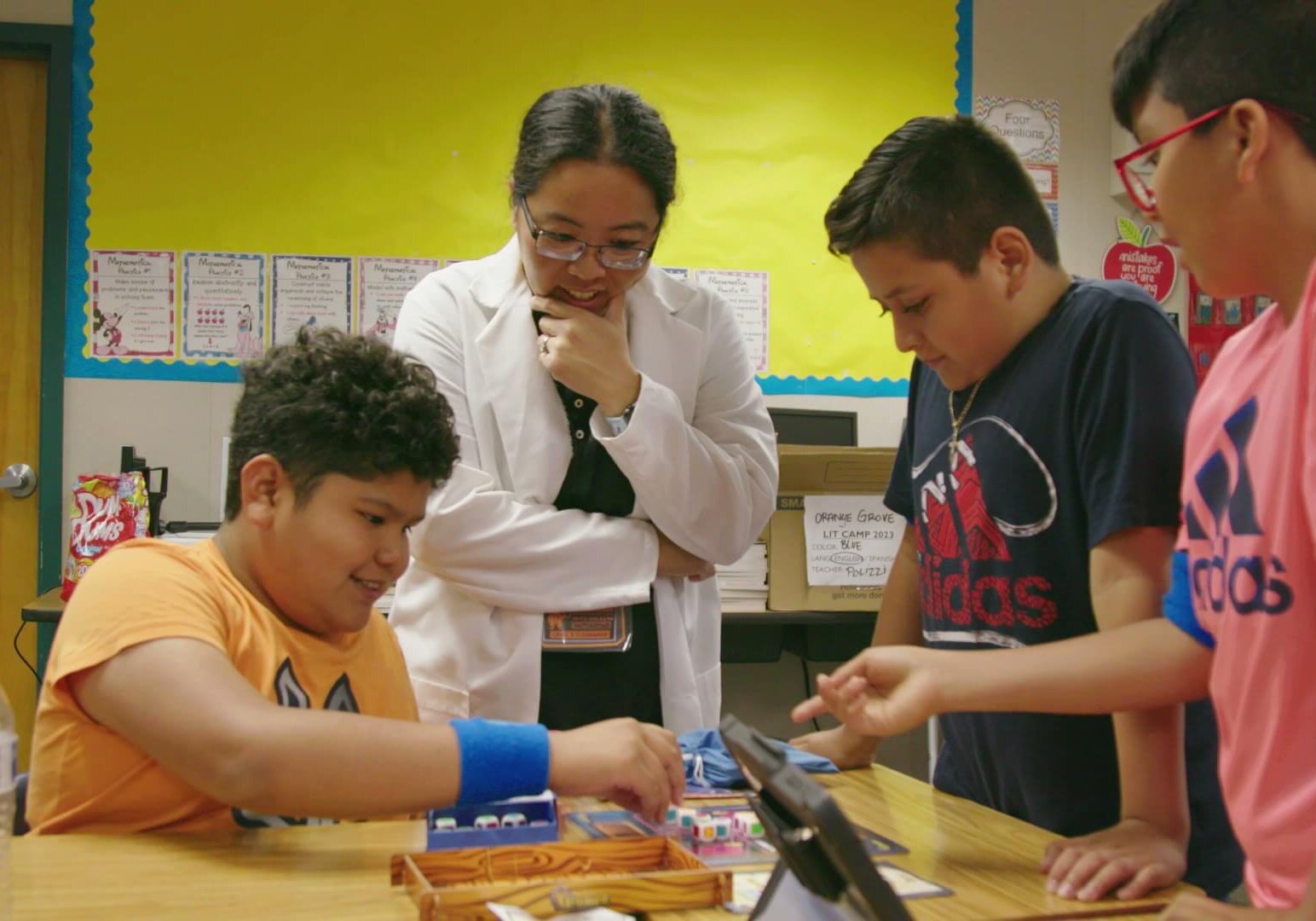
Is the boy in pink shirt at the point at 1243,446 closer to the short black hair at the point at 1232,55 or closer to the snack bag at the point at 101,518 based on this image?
the short black hair at the point at 1232,55

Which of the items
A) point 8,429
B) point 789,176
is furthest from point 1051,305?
point 8,429

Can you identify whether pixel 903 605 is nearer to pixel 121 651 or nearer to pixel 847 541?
pixel 121 651

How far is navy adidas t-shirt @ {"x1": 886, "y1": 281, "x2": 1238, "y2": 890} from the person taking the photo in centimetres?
115

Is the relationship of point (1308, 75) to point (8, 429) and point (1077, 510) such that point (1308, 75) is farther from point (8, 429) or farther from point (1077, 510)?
point (8, 429)

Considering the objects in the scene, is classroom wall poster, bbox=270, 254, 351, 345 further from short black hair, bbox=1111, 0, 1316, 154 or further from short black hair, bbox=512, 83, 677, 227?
short black hair, bbox=1111, 0, 1316, 154

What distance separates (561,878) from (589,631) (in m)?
0.76

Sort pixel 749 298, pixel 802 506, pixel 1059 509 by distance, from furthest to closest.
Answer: pixel 749 298 < pixel 802 506 < pixel 1059 509

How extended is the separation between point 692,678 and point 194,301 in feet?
7.20


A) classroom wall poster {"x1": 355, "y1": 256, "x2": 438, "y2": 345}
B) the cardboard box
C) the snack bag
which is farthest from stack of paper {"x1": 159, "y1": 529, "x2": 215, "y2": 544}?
the cardboard box

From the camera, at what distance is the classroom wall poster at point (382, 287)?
3.38m

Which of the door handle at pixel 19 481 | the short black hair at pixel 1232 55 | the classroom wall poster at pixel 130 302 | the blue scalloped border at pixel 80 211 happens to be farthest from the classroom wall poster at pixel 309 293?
the short black hair at pixel 1232 55

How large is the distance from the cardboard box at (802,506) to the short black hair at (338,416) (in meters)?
1.61

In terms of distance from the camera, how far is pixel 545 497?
1702 mm

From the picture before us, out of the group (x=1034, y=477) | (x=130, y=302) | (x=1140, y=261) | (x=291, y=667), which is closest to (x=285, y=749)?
(x=291, y=667)
